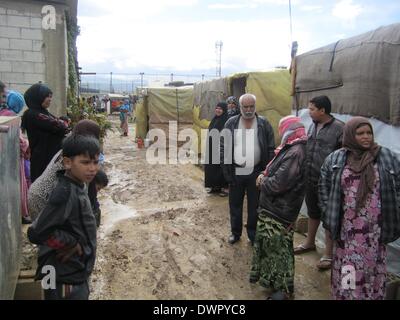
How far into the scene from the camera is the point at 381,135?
12.1 ft

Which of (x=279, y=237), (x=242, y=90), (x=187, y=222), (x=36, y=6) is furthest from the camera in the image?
(x=242, y=90)

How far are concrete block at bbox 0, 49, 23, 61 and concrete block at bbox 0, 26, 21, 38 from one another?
298 millimetres

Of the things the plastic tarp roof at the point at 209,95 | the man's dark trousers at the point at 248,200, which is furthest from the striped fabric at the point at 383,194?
the plastic tarp roof at the point at 209,95

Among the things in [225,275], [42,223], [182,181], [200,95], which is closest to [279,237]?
[225,275]

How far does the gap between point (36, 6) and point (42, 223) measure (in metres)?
7.10

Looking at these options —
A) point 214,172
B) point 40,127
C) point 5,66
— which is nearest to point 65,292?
point 40,127

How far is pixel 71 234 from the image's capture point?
2.09 metres

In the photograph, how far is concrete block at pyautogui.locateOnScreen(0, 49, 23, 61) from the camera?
24.7 ft

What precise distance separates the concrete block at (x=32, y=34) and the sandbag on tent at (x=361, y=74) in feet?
18.4

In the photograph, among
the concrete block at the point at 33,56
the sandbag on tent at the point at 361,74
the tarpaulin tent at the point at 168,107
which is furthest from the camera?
the tarpaulin tent at the point at 168,107

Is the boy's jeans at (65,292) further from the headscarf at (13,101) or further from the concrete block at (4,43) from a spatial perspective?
the concrete block at (4,43)

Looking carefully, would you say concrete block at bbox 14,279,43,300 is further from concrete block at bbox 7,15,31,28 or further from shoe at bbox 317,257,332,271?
concrete block at bbox 7,15,31,28

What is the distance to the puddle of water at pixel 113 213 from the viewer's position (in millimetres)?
5496
